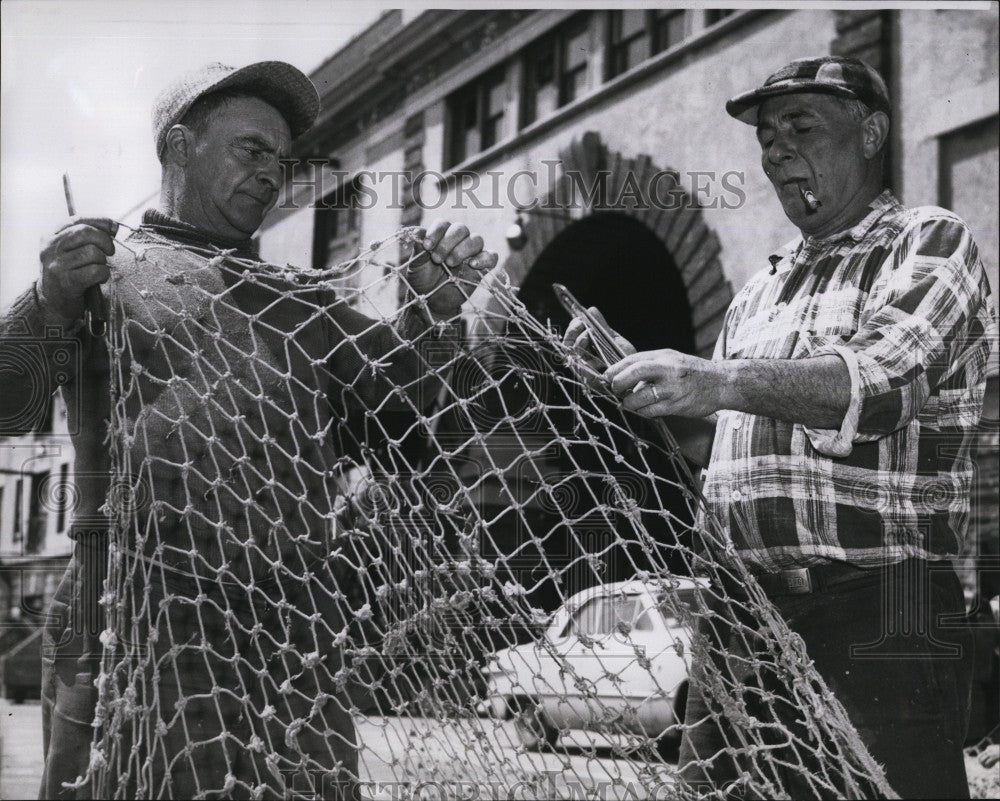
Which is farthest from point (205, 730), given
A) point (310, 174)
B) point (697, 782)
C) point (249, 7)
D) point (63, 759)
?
point (310, 174)

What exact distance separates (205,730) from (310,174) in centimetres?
524

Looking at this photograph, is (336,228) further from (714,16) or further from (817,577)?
(817,577)

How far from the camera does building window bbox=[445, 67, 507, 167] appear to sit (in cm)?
790

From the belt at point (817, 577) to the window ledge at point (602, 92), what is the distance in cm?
388

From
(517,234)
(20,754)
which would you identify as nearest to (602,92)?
(517,234)

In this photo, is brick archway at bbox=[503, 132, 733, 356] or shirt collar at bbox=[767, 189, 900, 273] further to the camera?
brick archway at bbox=[503, 132, 733, 356]

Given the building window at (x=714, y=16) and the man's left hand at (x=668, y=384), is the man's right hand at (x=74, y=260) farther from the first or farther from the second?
the building window at (x=714, y=16)

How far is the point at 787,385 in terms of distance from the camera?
1646 mm

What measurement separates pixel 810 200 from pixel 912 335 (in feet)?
1.31

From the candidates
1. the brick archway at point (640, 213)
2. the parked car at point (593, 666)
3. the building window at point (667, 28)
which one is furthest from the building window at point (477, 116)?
the parked car at point (593, 666)

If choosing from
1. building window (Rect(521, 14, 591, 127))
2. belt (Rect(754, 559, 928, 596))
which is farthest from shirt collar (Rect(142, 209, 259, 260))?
building window (Rect(521, 14, 591, 127))

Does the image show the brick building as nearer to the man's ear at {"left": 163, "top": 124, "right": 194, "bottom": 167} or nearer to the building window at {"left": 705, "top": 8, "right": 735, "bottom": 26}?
the building window at {"left": 705, "top": 8, "right": 735, "bottom": 26}

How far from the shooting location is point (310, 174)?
21.4 feet

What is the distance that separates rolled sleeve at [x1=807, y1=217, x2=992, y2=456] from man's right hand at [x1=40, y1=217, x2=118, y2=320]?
1.11 meters
